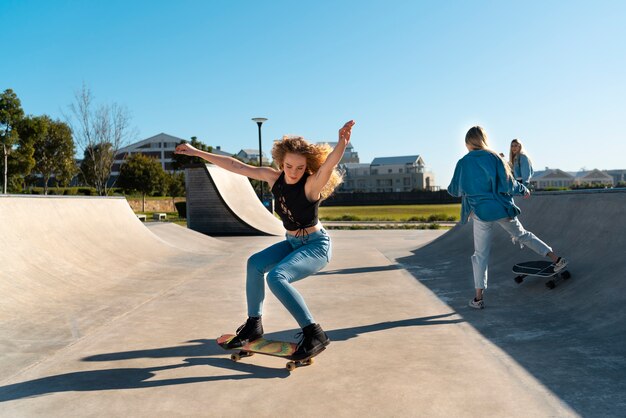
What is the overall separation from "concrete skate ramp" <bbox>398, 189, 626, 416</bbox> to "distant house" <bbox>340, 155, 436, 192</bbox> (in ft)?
277

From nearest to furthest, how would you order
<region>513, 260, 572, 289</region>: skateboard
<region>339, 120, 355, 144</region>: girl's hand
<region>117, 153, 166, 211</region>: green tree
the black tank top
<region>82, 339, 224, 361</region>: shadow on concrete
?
1. <region>339, 120, 355, 144</region>: girl's hand
2. the black tank top
3. <region>82, 339, 224, 361</region>: shadow on concrete
4. <region>513, 260, 572, 289</region>: skateboard
5. <region>117, 153, 166, 211</region>: green tree

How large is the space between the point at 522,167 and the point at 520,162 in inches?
3.4

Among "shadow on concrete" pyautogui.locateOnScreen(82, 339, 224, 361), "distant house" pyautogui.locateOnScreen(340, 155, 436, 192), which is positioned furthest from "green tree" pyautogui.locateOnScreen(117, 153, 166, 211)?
"shadow on concrete" pyautogui.locateOnScreen(82, 339, 224, 361)

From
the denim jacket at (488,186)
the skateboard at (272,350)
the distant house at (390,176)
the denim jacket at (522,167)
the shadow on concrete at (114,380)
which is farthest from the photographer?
the distant house at (390,176)

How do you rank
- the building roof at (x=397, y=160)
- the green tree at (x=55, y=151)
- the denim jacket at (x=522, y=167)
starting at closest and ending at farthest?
the denim jacket at (x=522, y=167)
the green tree at (x=55, y=151)
the building roof at (x=397, y=160)

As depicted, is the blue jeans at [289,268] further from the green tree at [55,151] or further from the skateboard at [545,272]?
the green tree at [55,151]

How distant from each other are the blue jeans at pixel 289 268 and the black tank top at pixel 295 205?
0.12 m

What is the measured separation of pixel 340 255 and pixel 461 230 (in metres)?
2.61

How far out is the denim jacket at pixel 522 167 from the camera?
745 cm

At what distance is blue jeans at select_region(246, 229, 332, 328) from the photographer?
3406 mm

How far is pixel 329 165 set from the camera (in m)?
3.45

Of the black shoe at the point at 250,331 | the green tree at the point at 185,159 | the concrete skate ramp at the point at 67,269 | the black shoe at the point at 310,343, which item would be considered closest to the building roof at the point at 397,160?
the green tree at the point at 185,159

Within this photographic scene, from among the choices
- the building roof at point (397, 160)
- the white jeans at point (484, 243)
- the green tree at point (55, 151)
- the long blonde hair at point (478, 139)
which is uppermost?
the building roof at point (397, 160)

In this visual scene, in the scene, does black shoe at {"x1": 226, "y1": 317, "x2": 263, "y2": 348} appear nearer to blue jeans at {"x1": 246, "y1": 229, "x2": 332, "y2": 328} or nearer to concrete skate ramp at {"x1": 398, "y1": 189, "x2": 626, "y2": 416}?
blue jeans at {"x1": 246, "y1": 229, "x2": 332, "y2": 328}
